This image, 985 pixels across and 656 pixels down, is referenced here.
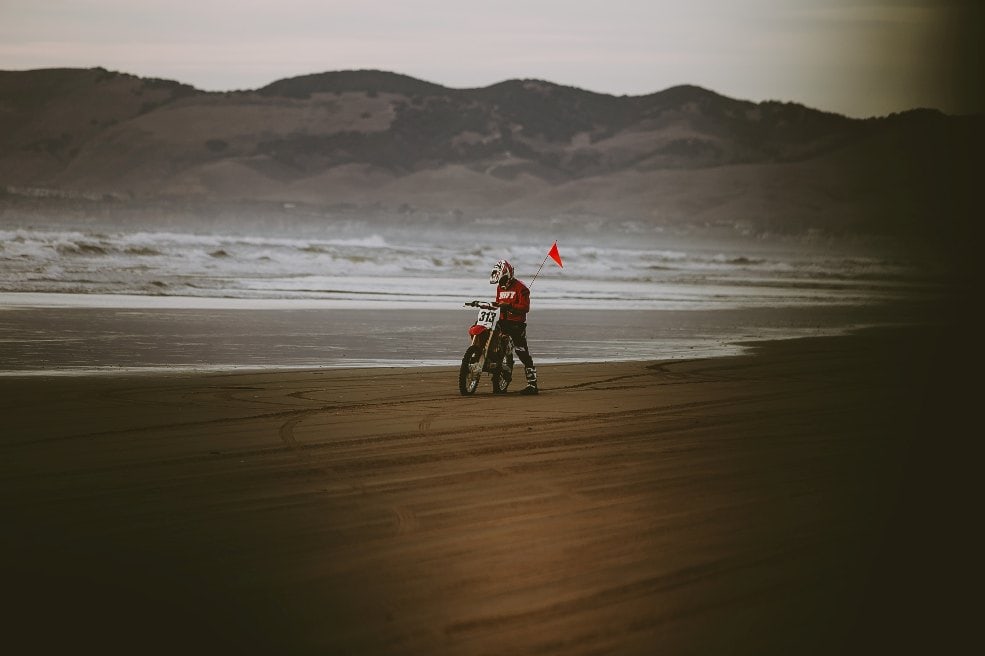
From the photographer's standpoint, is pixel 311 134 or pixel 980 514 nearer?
pixel 980 514

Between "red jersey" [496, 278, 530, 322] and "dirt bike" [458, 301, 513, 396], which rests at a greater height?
"red jersey" [496, 278, 530, 322]

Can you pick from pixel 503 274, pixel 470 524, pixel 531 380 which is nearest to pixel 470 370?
pixel 531 380

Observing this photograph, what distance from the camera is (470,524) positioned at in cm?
764


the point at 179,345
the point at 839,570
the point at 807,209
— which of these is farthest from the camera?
the point at 807,209

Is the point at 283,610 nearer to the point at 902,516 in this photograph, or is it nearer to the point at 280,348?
the point at 902,516

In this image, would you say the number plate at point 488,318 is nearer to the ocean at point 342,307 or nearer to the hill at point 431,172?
the ocean at point 342,307

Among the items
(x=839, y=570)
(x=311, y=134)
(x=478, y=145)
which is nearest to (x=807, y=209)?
(x=478, y=145)

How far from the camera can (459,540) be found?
7227 mm

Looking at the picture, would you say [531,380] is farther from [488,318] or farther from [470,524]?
[470,524]

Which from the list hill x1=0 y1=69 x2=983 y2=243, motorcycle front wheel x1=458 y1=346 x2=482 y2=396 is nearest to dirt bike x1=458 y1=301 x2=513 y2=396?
motorcycle front wheel x1=458 y1=346 x2=482 y2=396

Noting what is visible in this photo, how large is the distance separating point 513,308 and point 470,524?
7.20 meters

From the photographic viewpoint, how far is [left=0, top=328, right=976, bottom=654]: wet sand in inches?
225

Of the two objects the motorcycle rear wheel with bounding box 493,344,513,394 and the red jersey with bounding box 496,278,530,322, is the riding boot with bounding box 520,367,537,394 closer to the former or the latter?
the motorcycle rear wheel with bounding box 493,344,513,394

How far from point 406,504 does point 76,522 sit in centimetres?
187
